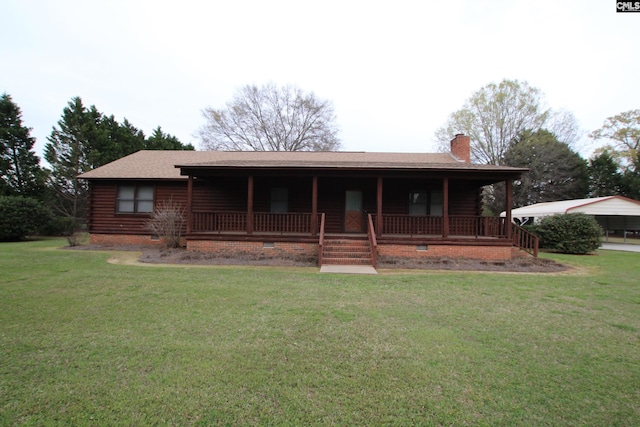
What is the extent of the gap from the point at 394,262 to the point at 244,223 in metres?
6.52

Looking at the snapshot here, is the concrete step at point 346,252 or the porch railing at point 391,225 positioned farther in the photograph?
the porch railing at point 391,225

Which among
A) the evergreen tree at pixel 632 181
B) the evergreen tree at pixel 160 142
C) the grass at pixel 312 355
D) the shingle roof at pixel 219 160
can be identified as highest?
the evergreen tree at pixel 160 142

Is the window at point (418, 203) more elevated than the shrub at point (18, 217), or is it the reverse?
the window at point (418, 203)

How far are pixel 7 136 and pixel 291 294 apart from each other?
1216 inches

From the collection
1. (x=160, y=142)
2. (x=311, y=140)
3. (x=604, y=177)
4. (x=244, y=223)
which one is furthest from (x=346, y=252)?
(x=604, y=177)

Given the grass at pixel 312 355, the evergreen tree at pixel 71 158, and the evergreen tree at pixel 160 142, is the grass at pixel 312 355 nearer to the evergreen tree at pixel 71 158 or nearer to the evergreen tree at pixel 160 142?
the evergreen tree at pixel 71 158

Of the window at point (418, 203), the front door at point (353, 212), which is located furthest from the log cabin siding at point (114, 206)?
the window at point (418, 203)

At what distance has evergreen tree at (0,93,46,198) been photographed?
24.6m

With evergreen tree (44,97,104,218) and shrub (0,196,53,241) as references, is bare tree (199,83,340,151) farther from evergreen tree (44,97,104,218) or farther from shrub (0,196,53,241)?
shrub (0,196,53,241)

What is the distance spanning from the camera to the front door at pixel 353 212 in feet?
47.1

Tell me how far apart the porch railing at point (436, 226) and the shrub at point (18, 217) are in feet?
61.2

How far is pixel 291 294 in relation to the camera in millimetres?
6312

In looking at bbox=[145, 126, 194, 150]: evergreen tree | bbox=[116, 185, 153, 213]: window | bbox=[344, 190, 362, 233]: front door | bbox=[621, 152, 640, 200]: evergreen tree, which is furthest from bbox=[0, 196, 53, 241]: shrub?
bbox=[621, 152, 640, 200]: evergreen tree

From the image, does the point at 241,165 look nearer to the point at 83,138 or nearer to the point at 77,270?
the point at 77,270
